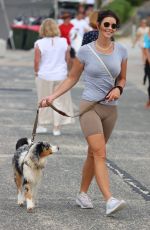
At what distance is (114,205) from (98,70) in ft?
3.82

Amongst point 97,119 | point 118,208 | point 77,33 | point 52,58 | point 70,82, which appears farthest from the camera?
point 77,33

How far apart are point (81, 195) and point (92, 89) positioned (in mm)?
1000

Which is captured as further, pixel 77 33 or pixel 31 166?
pixel 77 33

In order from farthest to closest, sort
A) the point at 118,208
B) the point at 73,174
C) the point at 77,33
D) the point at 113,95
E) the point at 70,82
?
the point at 77,33 → the point at 73,174 → the point at 70,82 → the point at 113,95 → the point at 118,208

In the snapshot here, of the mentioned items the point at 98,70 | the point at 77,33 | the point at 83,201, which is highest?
the point at 98,70

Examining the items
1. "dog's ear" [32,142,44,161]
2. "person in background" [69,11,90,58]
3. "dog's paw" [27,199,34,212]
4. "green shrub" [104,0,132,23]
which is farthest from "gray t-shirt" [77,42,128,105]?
"green shrub" [104,0,132,23]

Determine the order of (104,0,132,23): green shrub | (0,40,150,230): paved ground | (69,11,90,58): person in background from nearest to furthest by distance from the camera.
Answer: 1. (0,40,150,230): paved ground
2. (69,11,90,58): person in background
3. (104,0,132,23): green shrub

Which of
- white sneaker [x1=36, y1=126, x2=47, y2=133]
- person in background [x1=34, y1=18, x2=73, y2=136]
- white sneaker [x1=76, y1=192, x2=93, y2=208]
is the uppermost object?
white sneaker [x1=76, y1=192, x2=93, y2=208]

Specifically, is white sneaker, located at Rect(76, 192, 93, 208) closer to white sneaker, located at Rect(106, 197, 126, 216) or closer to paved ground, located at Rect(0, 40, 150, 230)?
paved ground, located at Rect(0, 40, 150, 230)

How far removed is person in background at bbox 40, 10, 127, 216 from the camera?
20.4ft

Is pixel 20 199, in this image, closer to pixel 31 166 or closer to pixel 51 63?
pixel 31 166

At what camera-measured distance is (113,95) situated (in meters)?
6.17

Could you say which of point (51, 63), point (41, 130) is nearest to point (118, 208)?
point (51, 63)

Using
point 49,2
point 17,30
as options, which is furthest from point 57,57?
point 49,2
